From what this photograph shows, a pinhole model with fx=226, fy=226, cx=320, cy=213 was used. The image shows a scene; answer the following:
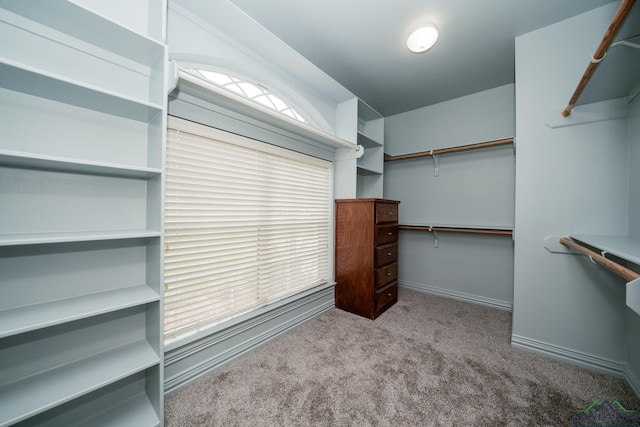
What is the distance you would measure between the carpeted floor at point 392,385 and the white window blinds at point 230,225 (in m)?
0.44

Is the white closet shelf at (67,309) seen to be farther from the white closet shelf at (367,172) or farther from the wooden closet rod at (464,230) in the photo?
the wooden closet rod at (464,230)

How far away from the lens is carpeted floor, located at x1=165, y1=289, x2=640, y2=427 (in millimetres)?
1221

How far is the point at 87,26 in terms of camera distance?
98cm

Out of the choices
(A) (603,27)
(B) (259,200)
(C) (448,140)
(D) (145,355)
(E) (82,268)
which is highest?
(A) (603,27)

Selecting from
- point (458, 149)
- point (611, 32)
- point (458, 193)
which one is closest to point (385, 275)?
point (458, 193)

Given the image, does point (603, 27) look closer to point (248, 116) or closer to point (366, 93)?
point (366, 93)

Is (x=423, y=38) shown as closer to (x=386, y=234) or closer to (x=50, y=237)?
(x=386, y=234)

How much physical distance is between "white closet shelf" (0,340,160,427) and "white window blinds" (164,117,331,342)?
0.28 m

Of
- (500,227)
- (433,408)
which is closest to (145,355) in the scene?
(433,408)

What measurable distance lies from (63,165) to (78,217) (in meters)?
0.27

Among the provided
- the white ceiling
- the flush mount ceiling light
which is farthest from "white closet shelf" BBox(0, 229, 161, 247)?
the flush mount ceiling light

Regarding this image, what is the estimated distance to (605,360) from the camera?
1583mm

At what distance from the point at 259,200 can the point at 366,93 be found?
199cm

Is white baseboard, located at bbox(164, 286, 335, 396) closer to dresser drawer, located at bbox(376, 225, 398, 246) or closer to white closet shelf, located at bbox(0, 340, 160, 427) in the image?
white closet shelf, located at bbox(0, 340, 160, 427)
